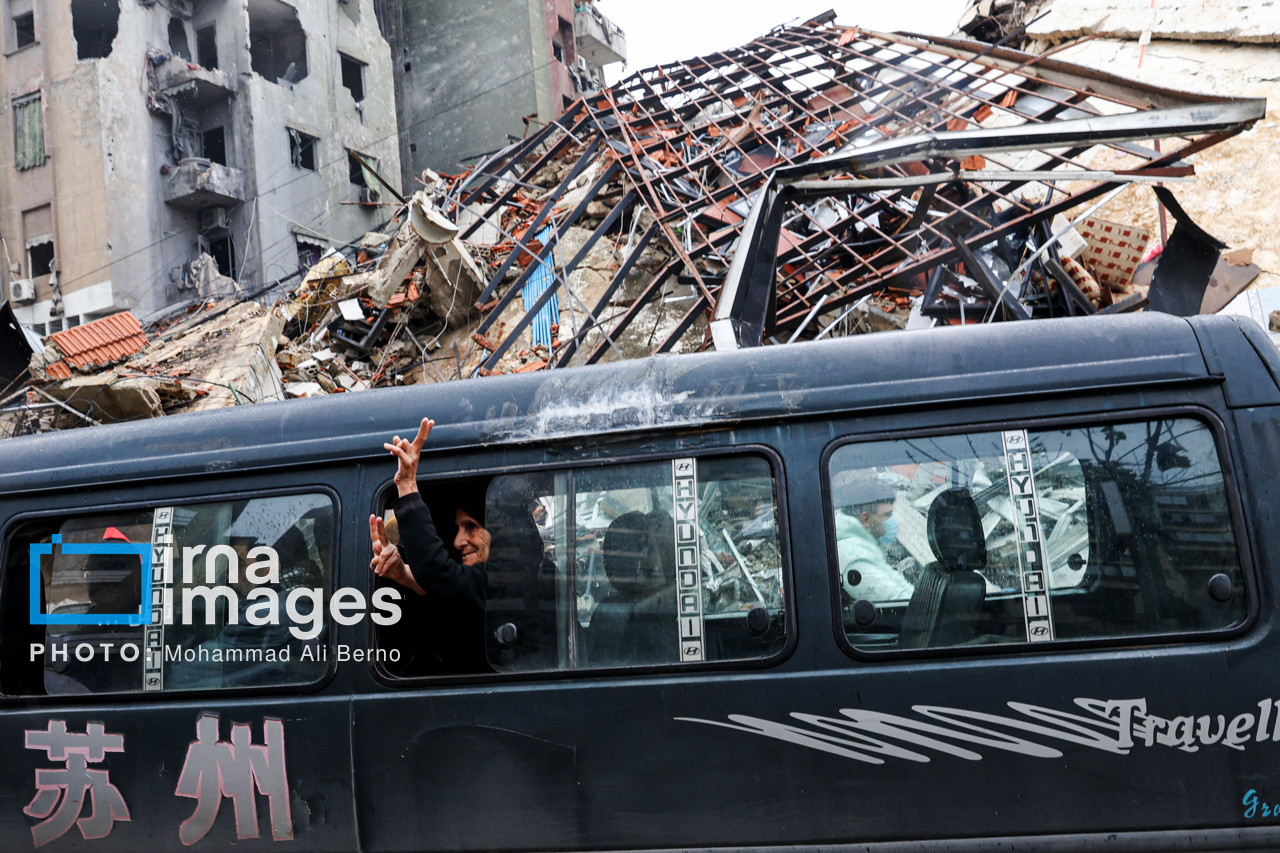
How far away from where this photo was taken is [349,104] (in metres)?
31.1

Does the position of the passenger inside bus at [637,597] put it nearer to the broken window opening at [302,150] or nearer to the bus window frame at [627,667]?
the bus window frame at [627,667]

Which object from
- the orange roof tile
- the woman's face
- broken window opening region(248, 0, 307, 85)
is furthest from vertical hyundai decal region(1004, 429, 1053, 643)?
broken window opening region(248, 0, 307, 85)

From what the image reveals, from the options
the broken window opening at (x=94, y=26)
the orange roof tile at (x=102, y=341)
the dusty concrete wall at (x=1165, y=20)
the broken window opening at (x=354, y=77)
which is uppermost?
the broken window opening at (x=354, y=77)

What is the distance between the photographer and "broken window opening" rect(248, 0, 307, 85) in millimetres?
29109

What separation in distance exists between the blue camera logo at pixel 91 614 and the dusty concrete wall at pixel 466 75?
30353 millimetres

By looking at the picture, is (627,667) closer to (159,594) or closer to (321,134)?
(159,594)

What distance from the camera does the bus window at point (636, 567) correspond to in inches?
121

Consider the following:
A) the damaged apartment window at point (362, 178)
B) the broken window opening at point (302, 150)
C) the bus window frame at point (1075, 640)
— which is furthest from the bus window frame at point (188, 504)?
the damaged apartment window at point (362, 178)

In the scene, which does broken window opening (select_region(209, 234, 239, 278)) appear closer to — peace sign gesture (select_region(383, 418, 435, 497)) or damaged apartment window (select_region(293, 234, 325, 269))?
damaged apartment window (select_region(293, 234, 325, 269))

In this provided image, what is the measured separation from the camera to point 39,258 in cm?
2569

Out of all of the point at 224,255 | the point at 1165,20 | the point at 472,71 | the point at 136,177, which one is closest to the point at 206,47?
the point at 136,177

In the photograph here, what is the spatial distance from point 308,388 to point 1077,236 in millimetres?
9636

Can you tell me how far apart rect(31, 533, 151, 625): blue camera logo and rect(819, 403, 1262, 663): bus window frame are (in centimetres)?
258

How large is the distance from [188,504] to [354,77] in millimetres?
32043
